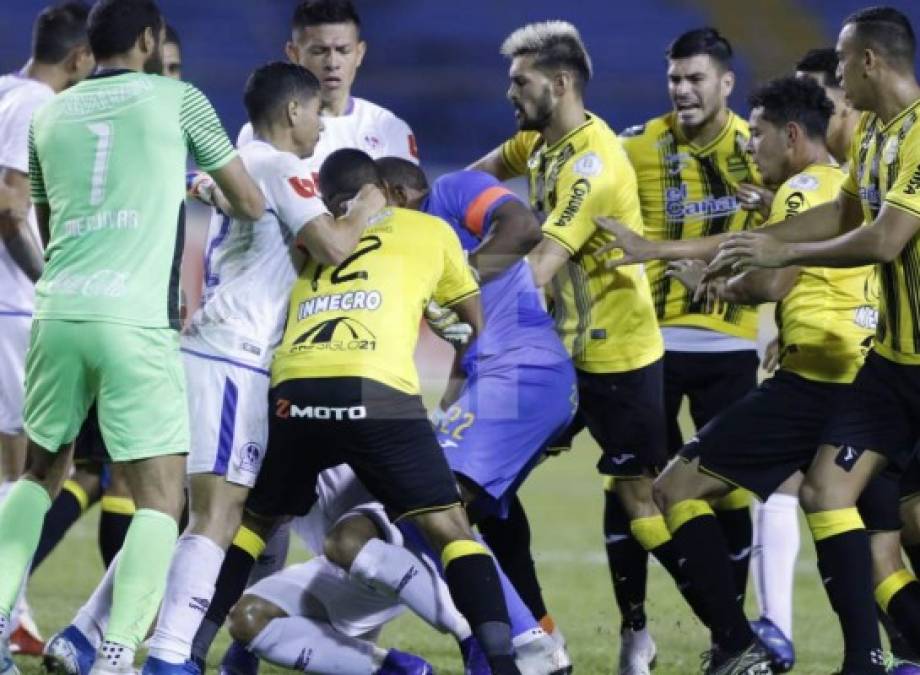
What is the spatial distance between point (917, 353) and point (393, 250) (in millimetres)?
1753

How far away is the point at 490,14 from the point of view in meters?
19.8

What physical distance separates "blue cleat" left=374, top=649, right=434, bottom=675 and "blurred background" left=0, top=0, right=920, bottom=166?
12979 mm

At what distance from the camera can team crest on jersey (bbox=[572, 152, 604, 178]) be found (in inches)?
245

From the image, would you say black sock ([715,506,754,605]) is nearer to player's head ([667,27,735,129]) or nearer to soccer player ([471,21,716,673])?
soccer player ([471,21,716,673])

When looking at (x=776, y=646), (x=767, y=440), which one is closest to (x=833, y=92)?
(x=767, y=440)

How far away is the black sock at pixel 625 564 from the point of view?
6.33 meters

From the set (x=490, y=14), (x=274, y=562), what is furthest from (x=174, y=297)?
(x=490, y=14)

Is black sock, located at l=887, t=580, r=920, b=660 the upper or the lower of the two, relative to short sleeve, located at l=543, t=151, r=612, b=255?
lower

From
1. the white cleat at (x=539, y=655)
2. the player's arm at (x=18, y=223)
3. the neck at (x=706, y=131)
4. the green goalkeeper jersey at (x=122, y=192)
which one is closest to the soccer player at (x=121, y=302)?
the green goalkeeper jersey at (x=122, y=192)

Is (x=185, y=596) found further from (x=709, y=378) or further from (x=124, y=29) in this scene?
(x=709, y=378)

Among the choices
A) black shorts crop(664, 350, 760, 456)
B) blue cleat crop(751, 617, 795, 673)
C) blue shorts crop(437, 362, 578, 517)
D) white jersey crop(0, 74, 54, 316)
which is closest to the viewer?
blue shorts crop(437, 362, 578, 517)

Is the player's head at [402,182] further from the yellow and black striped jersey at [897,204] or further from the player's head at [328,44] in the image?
the yellow and black striped jersey at [897,204]

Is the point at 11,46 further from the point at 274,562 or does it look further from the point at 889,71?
the point at 889,71

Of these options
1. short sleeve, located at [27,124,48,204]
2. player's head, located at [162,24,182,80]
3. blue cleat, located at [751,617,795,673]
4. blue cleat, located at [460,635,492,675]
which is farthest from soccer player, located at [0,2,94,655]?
blue cleat, located at [751,617,795,673]
